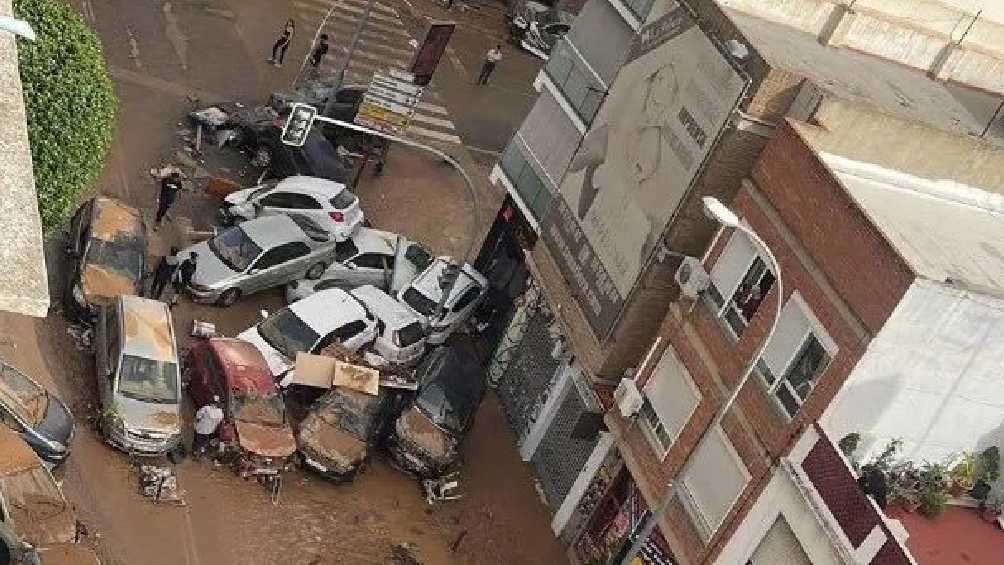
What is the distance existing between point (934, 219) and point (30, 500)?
16.6 meters

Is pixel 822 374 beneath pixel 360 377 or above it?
above

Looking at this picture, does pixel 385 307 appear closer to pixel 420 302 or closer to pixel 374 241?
pixel 420 302

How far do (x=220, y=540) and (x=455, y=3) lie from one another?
31.3 metres

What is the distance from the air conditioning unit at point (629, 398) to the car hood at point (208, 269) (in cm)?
1010

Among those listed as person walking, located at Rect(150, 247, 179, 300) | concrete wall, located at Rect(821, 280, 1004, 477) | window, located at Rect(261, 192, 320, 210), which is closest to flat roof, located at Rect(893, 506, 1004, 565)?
concrete wall, located at Rect(821, 280, 1004, 477)

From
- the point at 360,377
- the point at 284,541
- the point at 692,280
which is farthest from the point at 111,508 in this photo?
the point at 692,280

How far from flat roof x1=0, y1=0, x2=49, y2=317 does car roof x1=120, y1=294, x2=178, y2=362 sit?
10837mm

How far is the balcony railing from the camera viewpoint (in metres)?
27.4

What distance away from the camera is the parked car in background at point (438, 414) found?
26484 millimetres

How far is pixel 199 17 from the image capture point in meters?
40.7

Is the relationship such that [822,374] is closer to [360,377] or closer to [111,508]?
[360,377]

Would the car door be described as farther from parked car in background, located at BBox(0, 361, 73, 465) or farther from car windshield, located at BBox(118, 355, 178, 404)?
parked car in background, located at BBox(0, 361, 73, 465)

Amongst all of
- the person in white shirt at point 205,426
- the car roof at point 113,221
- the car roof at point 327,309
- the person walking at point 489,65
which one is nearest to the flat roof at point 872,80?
the car roof at point 327,309

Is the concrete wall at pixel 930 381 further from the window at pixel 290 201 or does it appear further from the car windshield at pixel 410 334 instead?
the window at pixel 290 201
